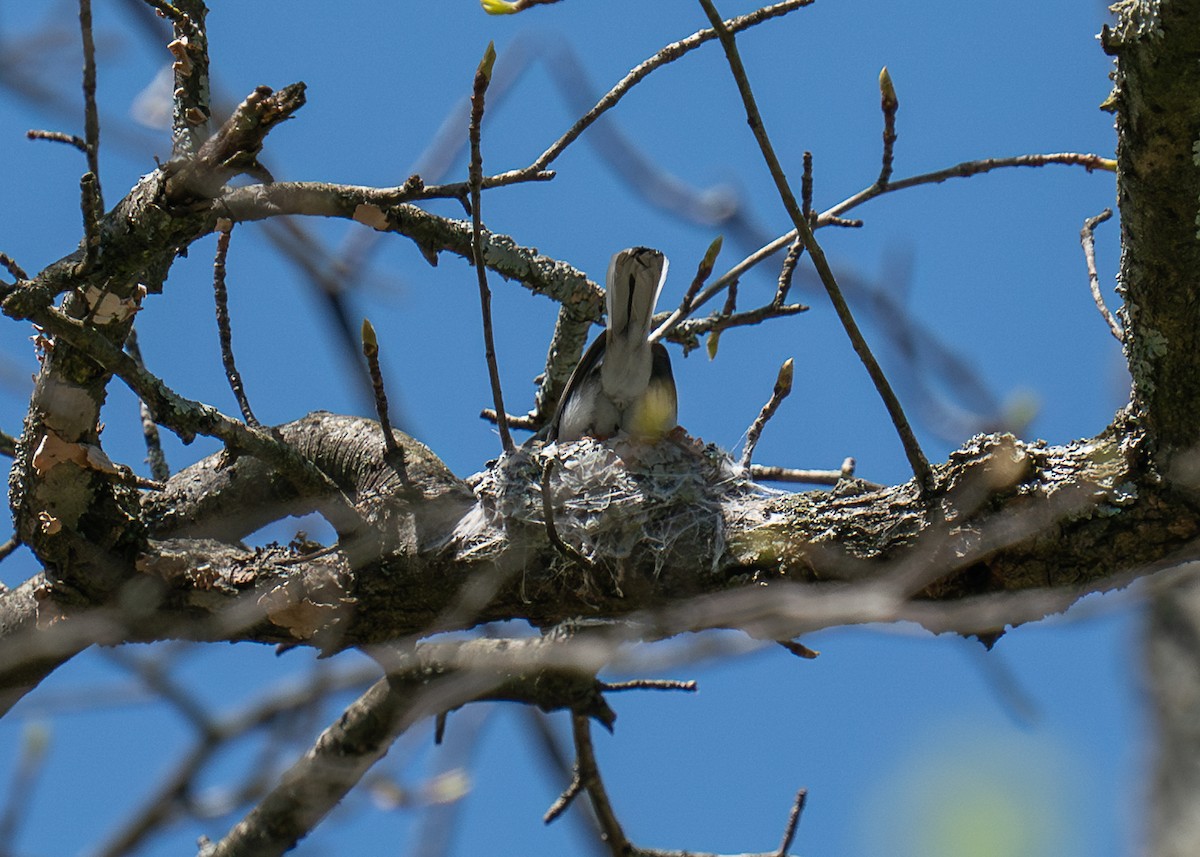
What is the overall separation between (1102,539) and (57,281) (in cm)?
Result: 233

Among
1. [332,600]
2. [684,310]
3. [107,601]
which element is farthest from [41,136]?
[684,310]

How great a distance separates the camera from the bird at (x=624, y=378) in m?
4.27

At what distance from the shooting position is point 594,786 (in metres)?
3.70

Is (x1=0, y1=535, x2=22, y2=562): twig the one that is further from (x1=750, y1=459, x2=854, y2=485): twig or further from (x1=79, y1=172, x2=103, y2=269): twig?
(x1=750, y1=459, x2=854, y2=485): twig

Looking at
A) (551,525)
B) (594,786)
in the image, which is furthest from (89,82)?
(594,786)

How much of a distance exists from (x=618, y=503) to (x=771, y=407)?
0.62 metres

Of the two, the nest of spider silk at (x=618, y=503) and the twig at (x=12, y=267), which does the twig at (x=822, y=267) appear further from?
the twig at (x=12, y=267)

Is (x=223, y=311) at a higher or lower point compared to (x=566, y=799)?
higher

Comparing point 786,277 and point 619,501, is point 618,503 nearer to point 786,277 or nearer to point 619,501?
point 619,501

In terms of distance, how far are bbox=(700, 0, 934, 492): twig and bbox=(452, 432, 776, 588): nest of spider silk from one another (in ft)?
2.03

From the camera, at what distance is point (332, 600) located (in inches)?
122

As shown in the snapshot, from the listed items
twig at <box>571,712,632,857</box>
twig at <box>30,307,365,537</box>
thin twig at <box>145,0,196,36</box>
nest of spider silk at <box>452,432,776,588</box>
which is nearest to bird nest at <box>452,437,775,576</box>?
nest of spider silk at <box>452,432,776,588</box>

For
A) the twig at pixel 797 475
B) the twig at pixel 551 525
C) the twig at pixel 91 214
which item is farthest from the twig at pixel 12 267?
the twig at pixel 797 475

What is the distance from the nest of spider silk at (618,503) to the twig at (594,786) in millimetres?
620
